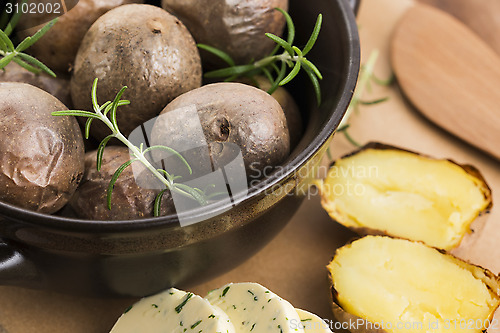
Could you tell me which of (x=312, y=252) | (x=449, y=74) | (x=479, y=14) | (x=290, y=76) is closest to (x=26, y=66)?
(x=290, y=76)

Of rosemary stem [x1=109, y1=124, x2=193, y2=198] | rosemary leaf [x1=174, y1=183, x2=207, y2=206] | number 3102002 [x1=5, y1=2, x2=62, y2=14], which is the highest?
number 3102002 [x1=5, y1=2, x2=62, y2=14]

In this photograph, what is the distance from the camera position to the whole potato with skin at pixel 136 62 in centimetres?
74

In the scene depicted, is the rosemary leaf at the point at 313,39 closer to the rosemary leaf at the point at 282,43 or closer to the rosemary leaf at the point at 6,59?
the rosemary leaf at the point at 282,43

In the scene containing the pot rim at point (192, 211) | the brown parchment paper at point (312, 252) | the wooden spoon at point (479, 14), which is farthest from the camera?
the wooden spoon at point (479, 14)

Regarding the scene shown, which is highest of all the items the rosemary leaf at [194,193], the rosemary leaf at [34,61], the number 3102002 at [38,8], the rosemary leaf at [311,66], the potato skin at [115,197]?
the number 3102002 at [38,8]

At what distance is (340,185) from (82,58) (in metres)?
0.47

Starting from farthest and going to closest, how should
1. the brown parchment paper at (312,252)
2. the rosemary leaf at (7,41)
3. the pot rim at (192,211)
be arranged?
the brown parchment paper at (312,252) < the rosemary leaf at (7,41) < the pot rim at (192,211)

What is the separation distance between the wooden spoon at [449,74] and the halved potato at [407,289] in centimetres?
33

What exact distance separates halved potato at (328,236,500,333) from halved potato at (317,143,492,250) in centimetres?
5

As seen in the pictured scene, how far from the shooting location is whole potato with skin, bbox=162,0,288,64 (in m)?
0.79

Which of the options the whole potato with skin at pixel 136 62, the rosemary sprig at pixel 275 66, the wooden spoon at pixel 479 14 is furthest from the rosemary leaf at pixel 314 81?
the wooden spoon at pixel 479 14

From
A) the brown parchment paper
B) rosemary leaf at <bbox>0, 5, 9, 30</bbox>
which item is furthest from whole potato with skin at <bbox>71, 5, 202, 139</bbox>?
the brown parchment paper

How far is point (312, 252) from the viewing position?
3.12 ft

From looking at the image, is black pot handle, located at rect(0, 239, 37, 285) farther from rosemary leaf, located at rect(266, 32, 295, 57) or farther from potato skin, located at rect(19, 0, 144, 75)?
rosemary leaf, located at rect(266, 32, 295, 57)
